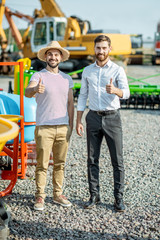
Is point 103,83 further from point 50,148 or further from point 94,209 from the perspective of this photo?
point 94,209

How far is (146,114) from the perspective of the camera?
10.3 meters

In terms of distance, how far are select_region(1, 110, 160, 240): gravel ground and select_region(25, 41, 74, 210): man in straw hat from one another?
28cm

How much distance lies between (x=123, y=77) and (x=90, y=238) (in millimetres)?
1640

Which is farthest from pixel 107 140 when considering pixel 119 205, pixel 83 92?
pixel 119 205

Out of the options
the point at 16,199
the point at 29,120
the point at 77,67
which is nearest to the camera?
the point at 16,199

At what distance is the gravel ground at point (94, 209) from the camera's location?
342cm

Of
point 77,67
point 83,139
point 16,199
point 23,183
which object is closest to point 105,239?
point 16,199

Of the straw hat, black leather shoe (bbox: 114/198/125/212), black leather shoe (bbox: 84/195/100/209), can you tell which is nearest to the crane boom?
the straw hat

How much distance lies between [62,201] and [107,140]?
883 mm

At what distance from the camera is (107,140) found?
12.5 ft

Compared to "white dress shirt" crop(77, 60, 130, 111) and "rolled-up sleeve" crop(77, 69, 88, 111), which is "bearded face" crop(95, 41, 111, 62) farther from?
"rolled-up sleeve" crop(77, 69, 88, 111)

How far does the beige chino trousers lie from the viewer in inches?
149

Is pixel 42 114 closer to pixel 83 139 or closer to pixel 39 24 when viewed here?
pixel 83 139

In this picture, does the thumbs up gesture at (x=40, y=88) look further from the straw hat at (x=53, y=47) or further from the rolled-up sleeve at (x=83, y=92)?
the rolled-up sleeve at (x=83, y=92)
